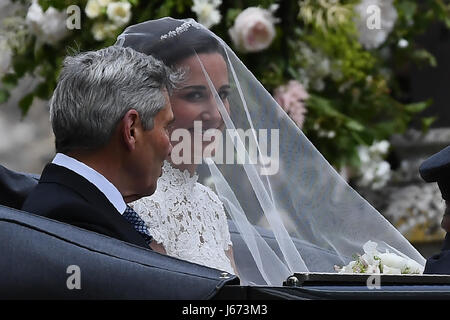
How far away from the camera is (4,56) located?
201 inches

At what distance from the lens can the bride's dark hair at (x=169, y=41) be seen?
3.07 m

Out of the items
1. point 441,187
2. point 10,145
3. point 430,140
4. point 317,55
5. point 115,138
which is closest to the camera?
point 115,138

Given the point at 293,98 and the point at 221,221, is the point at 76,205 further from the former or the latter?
the point at 293,98

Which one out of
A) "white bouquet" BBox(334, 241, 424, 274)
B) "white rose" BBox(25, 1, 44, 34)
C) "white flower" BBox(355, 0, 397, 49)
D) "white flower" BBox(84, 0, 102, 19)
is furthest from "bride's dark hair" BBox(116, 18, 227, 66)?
Result: "white flower" BBox(355, 0, 397, 49)

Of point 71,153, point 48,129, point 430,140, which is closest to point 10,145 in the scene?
point 48,129

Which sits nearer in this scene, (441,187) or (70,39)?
(441,187)

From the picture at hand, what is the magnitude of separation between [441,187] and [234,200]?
0.59 m

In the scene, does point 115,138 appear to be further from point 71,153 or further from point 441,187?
point 441,187

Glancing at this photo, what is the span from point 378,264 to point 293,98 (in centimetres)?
234

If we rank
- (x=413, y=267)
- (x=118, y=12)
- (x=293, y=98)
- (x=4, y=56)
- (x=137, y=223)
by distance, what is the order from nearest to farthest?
(x=137, y=223)
(x=413, y=267)
(x=118, y=12)
(x=4, y=56)
(x=293, y=98)

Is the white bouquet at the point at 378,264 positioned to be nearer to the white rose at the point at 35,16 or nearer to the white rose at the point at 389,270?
the white rose at the point at 389,270

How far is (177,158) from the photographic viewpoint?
126 inches

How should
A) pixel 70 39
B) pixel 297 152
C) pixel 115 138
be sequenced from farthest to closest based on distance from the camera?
pixel 70 39, pixel 297 152, pixel 115 138

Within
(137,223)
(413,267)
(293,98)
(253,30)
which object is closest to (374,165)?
(293,98)
